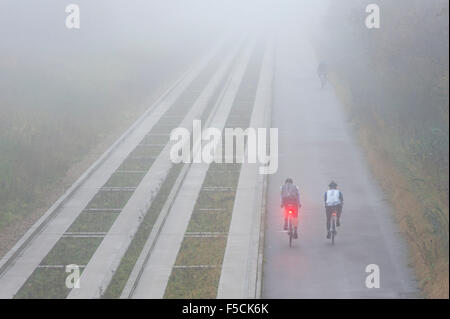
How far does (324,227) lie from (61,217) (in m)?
7.34

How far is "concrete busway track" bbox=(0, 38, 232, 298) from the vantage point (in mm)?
18000

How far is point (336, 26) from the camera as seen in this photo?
54875 mm

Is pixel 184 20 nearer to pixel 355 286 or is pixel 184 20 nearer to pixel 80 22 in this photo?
pixel 80 22

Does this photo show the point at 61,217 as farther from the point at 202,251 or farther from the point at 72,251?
the point at 202,251

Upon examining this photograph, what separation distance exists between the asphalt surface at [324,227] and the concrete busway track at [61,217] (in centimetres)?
510

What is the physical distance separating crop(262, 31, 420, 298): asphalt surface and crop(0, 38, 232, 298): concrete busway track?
5103 millimetres

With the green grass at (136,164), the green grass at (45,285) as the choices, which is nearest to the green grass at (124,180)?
the green grass at (136,164)

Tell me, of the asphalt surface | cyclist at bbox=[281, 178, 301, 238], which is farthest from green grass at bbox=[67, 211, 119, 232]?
cyclist at bbox=[281, 178, 301, 238]

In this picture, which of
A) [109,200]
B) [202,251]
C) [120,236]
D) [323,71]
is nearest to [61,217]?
[109,200]

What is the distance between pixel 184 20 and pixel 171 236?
86.5m

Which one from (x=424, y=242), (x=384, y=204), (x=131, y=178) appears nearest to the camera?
(x=424, y=242)

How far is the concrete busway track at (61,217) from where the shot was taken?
18.0m

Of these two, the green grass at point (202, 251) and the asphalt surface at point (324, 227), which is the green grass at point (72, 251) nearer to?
the green grass at point (202, 251)
